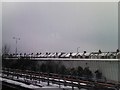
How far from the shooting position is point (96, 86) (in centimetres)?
1767

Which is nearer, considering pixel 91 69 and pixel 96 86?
A: pixel 96 86

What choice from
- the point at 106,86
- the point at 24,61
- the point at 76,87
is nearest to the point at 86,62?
the point at 24,61

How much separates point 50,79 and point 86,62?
16494 mm

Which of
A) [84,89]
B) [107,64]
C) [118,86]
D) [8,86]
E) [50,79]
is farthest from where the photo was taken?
[107,64]

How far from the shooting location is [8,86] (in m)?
27.6

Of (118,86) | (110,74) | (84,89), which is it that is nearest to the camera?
(118,86)

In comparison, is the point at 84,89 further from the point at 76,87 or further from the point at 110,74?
the point at 110,74

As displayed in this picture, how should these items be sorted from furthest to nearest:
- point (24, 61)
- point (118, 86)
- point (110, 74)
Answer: point (24, 61) < point (110, 74) < point (118, 86)

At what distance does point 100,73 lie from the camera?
3438cm

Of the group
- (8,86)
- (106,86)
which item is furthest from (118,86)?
(8,86)

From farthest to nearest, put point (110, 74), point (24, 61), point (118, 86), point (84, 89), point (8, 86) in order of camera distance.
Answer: point (24, 61) < point (110, 74) < point (8, 86) < point (84, 89) < point (118, 86)

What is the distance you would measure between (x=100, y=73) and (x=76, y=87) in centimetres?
1472

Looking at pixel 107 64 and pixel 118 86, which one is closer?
pixel 118 86

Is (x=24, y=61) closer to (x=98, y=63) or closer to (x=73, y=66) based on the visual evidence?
(x=73, y=66)
